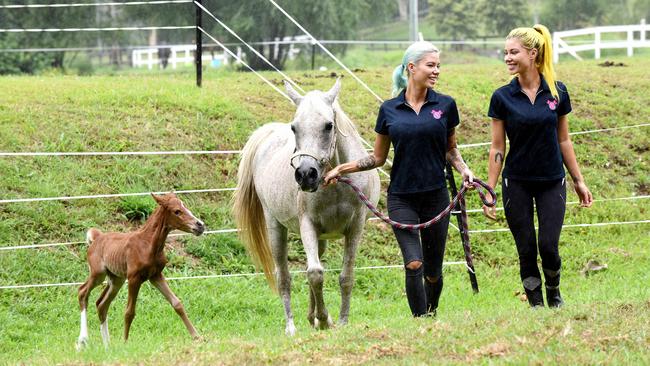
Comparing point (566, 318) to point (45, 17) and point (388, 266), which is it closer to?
point (388, 266)

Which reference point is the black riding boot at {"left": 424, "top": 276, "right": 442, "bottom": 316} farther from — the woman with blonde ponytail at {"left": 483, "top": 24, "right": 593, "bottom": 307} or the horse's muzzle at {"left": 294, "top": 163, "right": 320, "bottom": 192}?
the horse's muzzle at {"left": 294, "top": 163, "right": 320, "bottom": 192}

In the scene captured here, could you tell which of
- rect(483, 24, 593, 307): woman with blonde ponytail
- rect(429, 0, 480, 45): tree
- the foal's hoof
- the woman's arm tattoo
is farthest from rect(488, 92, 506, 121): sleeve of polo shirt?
rect(429, 0, 480, 45): tree

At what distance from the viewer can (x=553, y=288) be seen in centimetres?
669

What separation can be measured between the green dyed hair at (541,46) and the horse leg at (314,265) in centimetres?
191

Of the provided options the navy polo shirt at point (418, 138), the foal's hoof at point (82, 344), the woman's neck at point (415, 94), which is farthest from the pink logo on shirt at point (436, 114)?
the foal's hoof at point (82, 344)

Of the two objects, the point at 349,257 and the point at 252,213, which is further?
the point at 252,213

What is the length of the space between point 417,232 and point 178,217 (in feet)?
5.69

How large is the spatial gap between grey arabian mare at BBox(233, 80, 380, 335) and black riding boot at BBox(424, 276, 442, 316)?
0.66 meters

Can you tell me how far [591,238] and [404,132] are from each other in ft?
19.1

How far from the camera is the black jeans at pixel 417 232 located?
21.1 ft

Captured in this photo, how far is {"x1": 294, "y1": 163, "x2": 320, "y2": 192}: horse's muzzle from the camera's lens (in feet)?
20.5

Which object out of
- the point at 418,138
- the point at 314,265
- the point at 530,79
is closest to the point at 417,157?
the point at 418,138

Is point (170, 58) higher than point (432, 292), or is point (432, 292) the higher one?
point (170, 58)

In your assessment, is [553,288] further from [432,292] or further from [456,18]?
[456,18]
